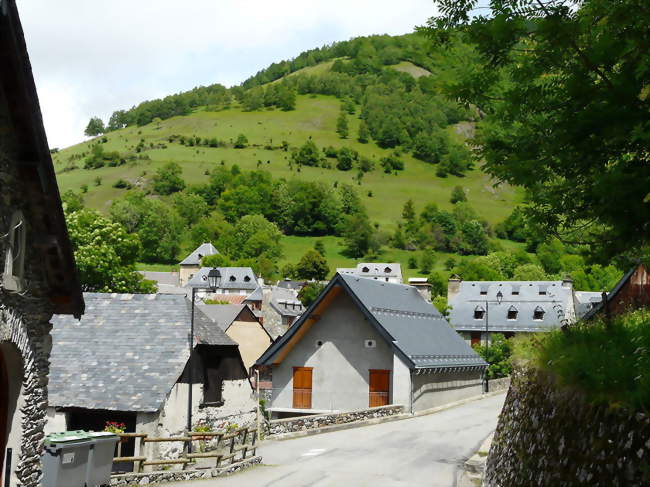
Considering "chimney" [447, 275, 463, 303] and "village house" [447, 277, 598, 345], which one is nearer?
"village house" [447, 277, 598, 345]

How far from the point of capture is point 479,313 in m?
79.2

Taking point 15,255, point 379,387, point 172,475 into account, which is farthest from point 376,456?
point 15,255

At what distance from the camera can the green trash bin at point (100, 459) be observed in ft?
51.6

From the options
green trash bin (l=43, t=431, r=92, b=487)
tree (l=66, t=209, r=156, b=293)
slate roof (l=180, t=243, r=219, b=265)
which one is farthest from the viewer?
slate roof (l=180, t=243, r=219, b=265)

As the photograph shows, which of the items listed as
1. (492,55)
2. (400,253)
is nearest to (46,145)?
(492,55)


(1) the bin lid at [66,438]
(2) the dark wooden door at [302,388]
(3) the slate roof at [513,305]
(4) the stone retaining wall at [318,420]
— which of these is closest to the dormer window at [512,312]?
(3) the slate roof at [513,305]

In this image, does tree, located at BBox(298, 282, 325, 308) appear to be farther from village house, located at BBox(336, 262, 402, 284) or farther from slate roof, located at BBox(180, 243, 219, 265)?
slate roof, located at BBox(180, 243, 219, 265)

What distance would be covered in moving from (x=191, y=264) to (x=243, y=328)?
95891 mm

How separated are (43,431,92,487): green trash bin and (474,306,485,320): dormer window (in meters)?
66.8

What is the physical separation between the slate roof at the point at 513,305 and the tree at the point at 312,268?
76.7 metres

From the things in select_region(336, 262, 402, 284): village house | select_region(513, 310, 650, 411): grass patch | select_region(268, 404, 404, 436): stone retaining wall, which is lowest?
select_region(268, 404, 404, 436): stone retaining wall

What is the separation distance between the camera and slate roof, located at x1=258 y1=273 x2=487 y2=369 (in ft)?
112

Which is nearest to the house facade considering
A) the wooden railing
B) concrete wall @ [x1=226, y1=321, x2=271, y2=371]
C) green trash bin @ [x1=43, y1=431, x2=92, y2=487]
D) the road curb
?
concrete wall @ [x1=226, y1=321, x2=271, y2=371]

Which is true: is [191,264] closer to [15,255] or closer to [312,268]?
[312,268]
